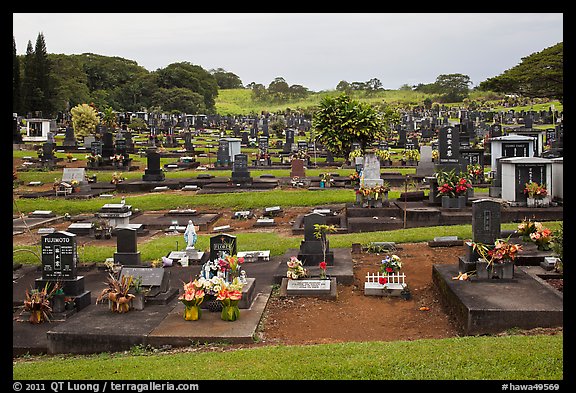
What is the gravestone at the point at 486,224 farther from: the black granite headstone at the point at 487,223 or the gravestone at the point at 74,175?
the gravestone at the point at 74,175

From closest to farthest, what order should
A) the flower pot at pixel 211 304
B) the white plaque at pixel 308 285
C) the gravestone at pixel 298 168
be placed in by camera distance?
the flower pot at pixel 211 304
the white plaque at pixel 308 285
the gravestone at pixel 298 168

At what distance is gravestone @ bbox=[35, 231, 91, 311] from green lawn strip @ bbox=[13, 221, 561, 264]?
4.23 meters

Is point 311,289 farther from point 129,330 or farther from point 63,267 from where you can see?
point 63,267

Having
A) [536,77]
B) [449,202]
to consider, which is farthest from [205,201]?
[536,77]

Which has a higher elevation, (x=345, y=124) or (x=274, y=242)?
(x=345, y=124)

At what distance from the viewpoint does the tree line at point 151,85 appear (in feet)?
119

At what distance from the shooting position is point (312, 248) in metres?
15.0

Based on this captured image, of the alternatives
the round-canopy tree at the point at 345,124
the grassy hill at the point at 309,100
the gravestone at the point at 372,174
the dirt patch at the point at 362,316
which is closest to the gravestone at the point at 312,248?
the dirt patch at the point at 362,316

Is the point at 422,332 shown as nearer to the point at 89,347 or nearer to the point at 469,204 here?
the point at 89,347

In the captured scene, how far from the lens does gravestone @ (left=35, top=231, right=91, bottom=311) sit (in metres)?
12.4

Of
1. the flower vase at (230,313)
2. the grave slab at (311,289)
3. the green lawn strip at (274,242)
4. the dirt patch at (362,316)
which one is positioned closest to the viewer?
the dirt patch at (362,316)

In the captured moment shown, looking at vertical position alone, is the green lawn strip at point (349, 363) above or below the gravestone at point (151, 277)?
below

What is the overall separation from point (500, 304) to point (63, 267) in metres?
8.24

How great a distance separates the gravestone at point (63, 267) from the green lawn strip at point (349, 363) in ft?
9.77
